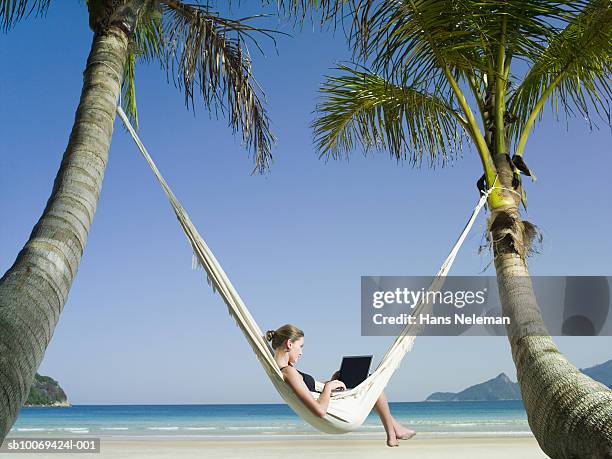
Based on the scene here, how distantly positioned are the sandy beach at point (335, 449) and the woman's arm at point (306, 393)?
271 inches

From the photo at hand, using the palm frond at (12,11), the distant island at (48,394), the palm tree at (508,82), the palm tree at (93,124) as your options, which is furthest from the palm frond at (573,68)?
the distant island at (48,394)

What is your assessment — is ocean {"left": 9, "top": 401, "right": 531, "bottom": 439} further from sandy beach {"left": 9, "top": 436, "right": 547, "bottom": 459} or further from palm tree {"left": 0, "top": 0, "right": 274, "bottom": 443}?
palm tree {"left": 0, "top": 0, "right": 274, "bottom": 443}

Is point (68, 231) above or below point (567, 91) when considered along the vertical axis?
below

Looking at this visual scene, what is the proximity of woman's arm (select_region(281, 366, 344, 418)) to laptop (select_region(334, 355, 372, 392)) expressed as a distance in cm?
31

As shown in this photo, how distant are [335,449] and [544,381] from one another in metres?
8.79

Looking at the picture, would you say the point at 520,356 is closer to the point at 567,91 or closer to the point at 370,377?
the point at 370,377

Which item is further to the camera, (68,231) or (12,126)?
(12,126)

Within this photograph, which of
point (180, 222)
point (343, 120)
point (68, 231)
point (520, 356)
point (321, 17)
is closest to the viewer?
point (68, 231)

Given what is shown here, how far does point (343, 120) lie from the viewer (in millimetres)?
5020

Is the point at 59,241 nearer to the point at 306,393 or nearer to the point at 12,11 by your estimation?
the point at 306,393

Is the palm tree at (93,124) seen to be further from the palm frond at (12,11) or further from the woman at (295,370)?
the woman at (295,370)

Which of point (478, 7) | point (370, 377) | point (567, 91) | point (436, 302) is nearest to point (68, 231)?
point (370, 377)

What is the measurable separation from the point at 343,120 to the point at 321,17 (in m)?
1.82

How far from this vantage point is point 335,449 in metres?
10.8
